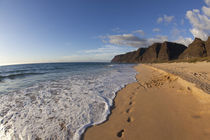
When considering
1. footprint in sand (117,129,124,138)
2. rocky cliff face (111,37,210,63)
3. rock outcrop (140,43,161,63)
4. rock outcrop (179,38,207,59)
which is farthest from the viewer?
rock outcrop (140,43,161,63)

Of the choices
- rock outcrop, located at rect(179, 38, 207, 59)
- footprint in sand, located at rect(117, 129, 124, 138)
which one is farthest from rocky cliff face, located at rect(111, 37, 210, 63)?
footprint in sand, located at rect(117, 129, 124, 138)

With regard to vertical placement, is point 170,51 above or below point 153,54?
above

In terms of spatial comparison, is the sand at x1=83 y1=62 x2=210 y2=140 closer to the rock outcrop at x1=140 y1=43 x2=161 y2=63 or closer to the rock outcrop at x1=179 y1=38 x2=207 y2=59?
the rock outcrop at x1=179 y1=38 x2=207 y2=59

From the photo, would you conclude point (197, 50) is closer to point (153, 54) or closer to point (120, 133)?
point (153, 54)

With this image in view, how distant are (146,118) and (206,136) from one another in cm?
140

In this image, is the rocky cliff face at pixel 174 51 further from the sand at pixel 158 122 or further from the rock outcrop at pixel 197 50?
the sand at pixel 158 122

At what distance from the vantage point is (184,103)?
3980 mm

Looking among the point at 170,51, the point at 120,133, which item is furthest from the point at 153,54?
the point at 120,133

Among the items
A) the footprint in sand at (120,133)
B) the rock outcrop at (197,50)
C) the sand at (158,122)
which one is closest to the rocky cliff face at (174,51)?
the rock outcrop at (197,50)

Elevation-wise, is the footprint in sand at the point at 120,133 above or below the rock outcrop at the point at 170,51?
below

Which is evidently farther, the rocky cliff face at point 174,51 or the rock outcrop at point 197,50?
the rocky cliff face at point 174,51

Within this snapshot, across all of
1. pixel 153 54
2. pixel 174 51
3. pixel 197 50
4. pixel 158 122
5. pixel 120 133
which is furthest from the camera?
pixel 153 54

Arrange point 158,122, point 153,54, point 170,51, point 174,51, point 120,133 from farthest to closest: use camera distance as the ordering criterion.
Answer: point 153,54, point 174,51, point 170,51, point 158,122, point 120,133

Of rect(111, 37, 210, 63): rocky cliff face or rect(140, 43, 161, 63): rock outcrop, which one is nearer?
rect(111, 37, 210, 63): rocky cliff face
